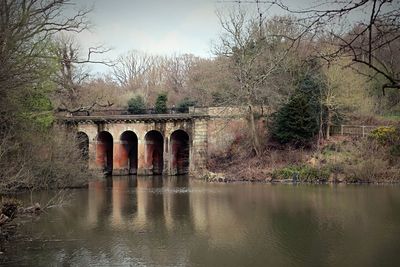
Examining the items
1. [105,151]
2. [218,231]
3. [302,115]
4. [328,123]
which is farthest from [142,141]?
[218,231]

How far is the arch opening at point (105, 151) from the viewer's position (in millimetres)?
34969

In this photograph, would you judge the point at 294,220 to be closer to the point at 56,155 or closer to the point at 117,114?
the point at 56,155

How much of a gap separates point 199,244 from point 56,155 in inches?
487

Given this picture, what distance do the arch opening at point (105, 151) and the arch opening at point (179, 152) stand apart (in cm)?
536

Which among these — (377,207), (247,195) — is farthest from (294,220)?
(247,195)

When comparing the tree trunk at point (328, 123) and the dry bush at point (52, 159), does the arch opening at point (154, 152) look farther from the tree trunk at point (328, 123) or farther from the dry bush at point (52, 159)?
the tree trunk at point (328, 123)

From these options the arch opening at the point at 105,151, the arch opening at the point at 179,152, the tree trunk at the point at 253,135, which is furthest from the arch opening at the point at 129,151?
the tree trunk at the point at 253,135

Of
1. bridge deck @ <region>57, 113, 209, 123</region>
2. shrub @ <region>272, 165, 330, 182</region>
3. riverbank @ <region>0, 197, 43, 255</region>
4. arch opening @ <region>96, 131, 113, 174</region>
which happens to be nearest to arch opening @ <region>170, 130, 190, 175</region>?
bridge deck @ <region>57, 113, 209, 123</region>

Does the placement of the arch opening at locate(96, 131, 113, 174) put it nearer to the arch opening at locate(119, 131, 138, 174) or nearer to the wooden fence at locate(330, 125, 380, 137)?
the arch opening at locate(119, 131, 138, 174)

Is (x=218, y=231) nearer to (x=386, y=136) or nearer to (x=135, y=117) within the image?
(x=386, y=136)

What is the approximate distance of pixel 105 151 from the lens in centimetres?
3638

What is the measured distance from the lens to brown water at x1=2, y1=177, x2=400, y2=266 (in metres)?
9.45

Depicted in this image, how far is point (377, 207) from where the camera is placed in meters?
15.7

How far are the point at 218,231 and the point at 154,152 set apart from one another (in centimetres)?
2376
